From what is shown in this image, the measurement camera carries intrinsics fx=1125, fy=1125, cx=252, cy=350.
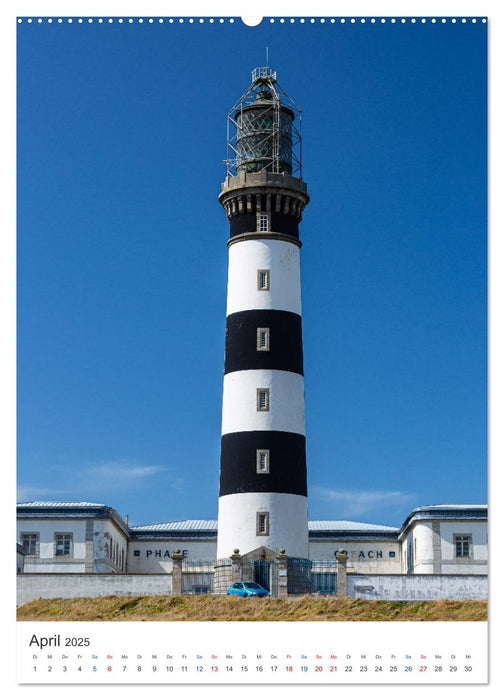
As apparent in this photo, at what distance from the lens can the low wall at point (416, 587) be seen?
4188 cm

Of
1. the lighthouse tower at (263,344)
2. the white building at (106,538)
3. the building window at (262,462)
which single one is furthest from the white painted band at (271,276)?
the white building at (106,538)

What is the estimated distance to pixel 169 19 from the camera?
67.0 feet

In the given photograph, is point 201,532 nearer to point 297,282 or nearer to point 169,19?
point 297,282

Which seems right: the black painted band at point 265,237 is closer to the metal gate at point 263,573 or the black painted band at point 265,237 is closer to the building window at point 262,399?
the building window at point 262,399

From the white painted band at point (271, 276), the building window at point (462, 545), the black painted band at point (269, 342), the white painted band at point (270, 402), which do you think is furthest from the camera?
the building window at point (462, 545)

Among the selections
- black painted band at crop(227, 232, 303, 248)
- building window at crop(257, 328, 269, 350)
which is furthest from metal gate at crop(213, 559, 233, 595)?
black painted band at crop(227, 232, 303, 248)

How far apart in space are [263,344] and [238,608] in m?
11.4

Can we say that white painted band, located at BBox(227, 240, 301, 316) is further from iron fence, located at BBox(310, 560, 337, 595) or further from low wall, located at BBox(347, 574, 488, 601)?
low wall, located at BBox(347, 574, 488, 601)

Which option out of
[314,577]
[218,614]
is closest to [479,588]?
[314,577]

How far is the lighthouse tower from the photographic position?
42.8 m

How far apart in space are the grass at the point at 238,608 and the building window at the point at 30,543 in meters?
13.3

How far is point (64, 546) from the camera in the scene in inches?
2111

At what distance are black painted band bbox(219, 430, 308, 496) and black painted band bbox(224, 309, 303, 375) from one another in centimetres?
274

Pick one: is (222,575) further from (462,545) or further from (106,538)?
(462,545)
